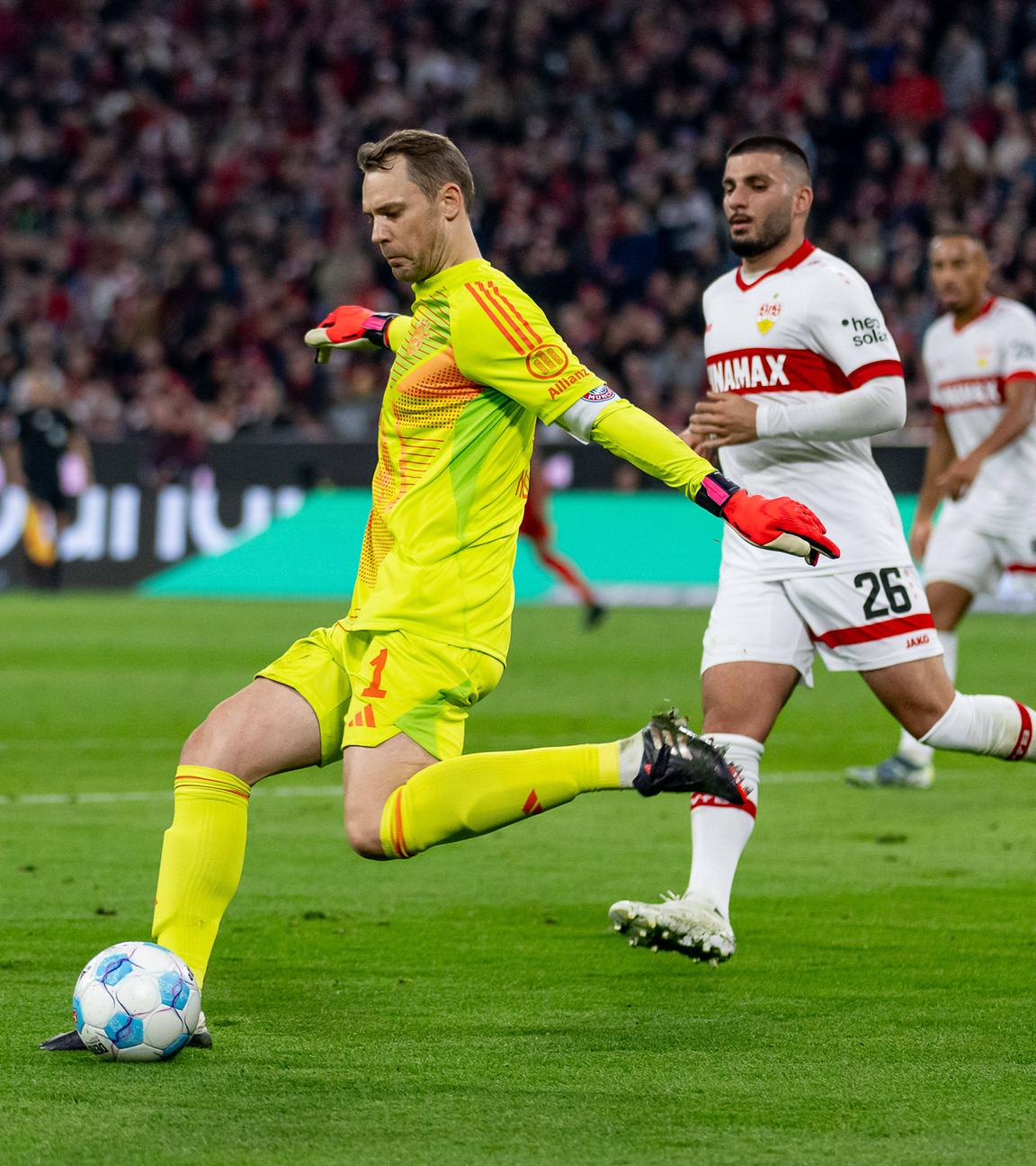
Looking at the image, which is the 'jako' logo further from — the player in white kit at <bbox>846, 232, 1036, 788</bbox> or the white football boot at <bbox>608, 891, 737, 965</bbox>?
the player in white kit at <bbox>846, 232, 1036, 788</bbox>

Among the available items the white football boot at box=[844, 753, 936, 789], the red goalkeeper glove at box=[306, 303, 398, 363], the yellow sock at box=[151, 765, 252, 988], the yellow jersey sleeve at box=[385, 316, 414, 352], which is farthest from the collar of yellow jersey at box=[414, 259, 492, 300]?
the white football boot at box=[844, 753, 936, 789]

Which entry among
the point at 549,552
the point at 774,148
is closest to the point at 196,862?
the point at 774,148

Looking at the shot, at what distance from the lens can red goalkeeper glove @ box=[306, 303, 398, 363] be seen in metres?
5.15

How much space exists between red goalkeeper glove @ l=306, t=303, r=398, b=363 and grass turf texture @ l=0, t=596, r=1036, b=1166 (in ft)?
5.39

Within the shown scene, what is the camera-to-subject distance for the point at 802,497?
5832 millimetres

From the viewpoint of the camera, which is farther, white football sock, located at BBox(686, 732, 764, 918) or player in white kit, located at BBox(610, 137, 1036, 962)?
Result: player in white kit, located at BBox(610, 137, 1036, 962)

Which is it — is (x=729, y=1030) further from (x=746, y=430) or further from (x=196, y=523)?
(x=196, y=523)

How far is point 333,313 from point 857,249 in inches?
671

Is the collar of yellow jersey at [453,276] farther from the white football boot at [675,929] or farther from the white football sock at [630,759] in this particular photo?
the white football boot at [675,929]

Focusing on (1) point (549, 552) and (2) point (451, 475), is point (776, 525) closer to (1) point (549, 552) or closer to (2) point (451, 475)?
(2) point (451, 475)

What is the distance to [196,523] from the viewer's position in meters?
18.8

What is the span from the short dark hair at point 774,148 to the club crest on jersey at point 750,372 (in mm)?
552

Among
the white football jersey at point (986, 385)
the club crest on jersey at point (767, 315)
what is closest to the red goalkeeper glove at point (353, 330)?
the club crest on jersey at point (767, 315)

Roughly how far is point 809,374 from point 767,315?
215 millimetres
